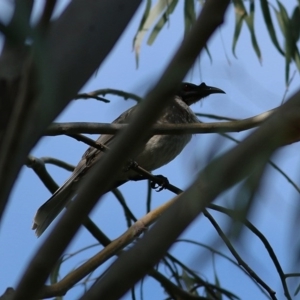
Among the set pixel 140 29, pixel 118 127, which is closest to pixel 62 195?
pixel 140 29

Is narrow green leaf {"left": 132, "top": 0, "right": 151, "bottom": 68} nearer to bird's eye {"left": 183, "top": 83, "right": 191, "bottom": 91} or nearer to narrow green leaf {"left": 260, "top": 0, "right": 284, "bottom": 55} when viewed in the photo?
narrow green leaf {"left": 260, "top": 0, "right": 284, "bottom": 55}

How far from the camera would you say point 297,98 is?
1.20m

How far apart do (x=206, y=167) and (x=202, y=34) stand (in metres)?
0.27

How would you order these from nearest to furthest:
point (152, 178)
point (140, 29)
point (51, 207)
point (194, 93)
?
point (152, 178), point (140, 29), point (51, 207), point (194, 93)

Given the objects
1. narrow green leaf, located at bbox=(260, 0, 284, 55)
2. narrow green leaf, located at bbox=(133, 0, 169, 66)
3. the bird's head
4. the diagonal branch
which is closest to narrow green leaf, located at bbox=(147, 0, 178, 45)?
narrow green leaf, located at bbox=(133, 0, 169, 66)

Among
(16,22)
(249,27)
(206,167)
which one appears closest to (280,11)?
(249,27)

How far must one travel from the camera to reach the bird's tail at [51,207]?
4.38 meters

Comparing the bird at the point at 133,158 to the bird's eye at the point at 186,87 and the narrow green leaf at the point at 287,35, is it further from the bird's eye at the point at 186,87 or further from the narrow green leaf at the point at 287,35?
the narrow green leaf at the point at 287,35

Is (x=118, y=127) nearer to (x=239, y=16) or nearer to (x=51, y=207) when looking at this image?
(x=239, y=16)

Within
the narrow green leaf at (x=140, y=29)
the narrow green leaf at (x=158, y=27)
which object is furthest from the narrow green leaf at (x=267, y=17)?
the narrow green leaf at (x=140, y=29)

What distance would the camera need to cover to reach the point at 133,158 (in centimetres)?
423

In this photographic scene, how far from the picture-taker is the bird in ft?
14.5

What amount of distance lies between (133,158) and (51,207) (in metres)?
0.63

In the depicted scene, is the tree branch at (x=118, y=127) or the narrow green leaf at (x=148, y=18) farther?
the narrow green leaf at (x=148, y=18)
